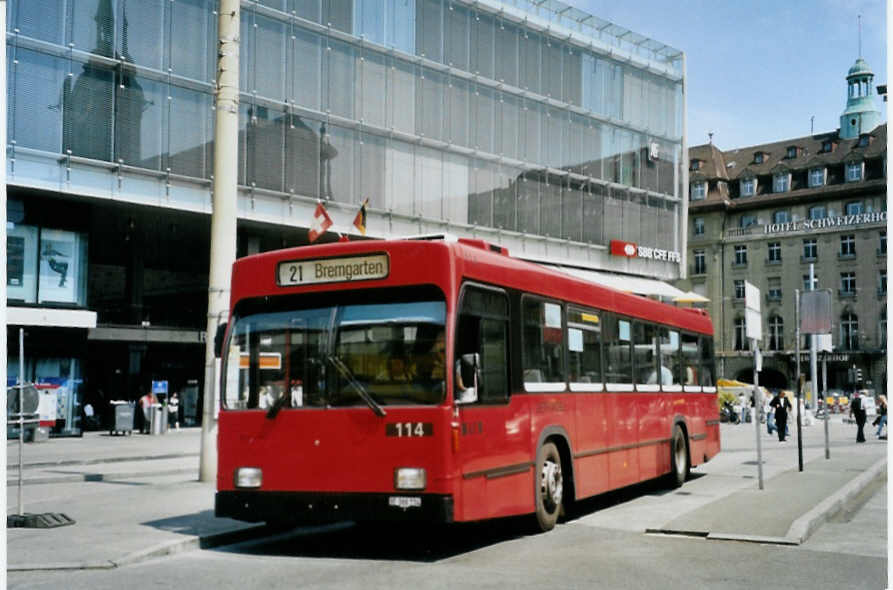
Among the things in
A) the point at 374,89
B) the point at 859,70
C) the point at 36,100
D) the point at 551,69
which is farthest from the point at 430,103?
the point at 859,70

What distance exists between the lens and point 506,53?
4312cm

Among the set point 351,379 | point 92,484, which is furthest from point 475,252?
point 92,484

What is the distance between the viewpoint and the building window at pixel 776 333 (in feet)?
275

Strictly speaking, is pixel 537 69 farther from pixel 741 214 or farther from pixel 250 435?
pixel 741 214

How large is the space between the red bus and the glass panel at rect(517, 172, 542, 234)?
1283 inches

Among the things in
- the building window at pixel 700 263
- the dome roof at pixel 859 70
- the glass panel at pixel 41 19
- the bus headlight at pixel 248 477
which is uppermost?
the dome roof at pixel 859 70

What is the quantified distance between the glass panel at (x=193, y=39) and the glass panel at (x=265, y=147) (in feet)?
6.71

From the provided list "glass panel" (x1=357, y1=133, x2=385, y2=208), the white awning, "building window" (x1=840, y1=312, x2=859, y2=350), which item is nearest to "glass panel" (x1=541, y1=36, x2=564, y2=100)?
the white awning

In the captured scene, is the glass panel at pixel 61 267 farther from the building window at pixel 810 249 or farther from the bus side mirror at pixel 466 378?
the building window at pixel 810 249

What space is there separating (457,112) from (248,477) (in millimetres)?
32569

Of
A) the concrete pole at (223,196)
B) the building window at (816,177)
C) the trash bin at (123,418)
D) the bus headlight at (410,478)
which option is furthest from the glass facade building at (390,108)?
the building window at (816,177)

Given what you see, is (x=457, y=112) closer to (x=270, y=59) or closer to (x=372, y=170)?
(x=372, y=170)

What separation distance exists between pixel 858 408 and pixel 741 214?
59.2 m

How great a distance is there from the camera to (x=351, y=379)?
9438 mm
